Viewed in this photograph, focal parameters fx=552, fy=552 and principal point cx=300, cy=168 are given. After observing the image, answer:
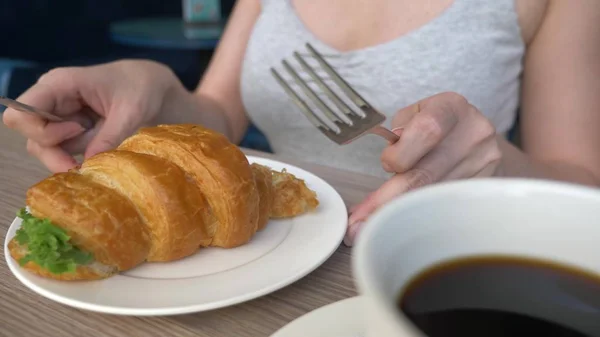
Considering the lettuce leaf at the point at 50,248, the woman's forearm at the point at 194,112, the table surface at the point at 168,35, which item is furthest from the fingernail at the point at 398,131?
the table surface at the point at 168,35

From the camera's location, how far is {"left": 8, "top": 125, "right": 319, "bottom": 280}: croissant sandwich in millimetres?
471

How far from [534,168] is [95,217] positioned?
0.54 meters

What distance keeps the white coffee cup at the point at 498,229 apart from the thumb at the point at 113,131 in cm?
53

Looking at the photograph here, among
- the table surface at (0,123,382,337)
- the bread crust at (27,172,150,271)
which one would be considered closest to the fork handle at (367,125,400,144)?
the table surface at (0,123,382,337)

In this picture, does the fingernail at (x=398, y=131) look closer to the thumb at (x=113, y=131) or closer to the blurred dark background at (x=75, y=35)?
Answer: the thumb at (x=113, y=131)

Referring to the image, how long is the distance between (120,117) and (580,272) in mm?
619

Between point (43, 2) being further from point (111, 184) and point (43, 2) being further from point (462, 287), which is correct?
point (462, 287)

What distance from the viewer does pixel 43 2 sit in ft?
11.5

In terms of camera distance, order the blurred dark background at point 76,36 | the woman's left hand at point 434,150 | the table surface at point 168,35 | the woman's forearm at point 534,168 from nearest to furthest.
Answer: the woman's left hand at point 434,150, the woman's forearm at point 534,168, the table surface at point 168,35, the blurred dark background at point 76,36

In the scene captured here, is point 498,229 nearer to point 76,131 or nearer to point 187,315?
point 187,315

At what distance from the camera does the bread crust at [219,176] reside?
0.53m

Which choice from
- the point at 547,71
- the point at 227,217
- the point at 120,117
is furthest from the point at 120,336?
the point at 547,71

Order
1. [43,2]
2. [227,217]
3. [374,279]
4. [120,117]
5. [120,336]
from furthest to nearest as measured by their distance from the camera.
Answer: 1. [43,2]
2. [120,117]
3. [227,217]
4. [120,336]
5. [374,279]

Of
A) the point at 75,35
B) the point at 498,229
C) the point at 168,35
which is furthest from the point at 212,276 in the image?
the point at 75,35
